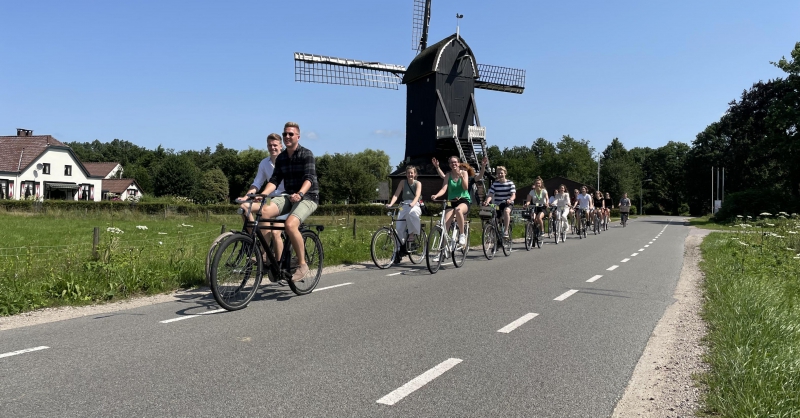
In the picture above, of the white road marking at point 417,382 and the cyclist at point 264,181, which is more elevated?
the cyclist at point 264,181

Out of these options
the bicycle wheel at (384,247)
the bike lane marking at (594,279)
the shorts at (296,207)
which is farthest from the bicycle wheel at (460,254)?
the shorts at (296,207)

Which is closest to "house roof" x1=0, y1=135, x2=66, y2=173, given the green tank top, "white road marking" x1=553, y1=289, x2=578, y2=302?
the green tank top

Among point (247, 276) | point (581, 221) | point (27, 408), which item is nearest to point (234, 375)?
point (27, 408)

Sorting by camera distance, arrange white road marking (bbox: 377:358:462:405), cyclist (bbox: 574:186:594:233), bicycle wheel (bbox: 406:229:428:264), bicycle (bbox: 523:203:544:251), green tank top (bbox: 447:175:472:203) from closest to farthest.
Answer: white road marking (bbox: 377:358:462:405), bicycle wheel (bbox: 406:229:428:264), green tank top (bbox: 447:175:472:203), bicycle (bbox: 523:203:544:251), cyclist (bbox: 574:186:594:233)

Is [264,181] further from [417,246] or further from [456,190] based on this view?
[456,190]

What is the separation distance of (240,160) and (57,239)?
84.3m

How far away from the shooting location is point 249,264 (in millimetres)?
6398

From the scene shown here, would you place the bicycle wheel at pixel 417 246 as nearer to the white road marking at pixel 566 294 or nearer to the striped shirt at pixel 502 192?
the white road marking at pixel 566 294

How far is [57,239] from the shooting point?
18.2m

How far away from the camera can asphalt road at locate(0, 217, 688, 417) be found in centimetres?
336

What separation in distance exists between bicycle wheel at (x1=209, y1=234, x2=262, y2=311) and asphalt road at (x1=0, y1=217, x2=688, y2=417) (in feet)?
0.65

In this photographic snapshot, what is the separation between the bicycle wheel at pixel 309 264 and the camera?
23.3ft

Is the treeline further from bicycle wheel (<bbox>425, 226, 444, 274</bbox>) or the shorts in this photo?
the shorts

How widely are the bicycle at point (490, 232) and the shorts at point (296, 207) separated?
5.98 metres
